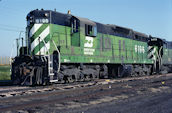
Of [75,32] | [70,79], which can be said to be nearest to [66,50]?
[75,32]

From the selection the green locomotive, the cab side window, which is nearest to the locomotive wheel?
the green locomotive

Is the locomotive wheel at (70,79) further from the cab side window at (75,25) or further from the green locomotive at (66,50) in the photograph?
the cab side window at (75,25)

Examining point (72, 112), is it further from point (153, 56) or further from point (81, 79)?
point (153, 56)

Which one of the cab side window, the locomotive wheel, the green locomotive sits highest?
the cab side window

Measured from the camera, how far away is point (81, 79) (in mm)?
11336

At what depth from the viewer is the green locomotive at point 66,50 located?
9586 millimetres

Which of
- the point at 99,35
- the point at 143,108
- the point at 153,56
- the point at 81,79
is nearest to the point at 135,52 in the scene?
the point at 153,56

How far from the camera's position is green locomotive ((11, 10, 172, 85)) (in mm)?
9586

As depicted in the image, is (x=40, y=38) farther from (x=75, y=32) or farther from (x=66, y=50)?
(x=75, y=32)

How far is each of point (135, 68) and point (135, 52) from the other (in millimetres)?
1296

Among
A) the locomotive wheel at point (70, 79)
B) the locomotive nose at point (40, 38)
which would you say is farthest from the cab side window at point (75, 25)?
the locomotive wheel at point (70, 79)

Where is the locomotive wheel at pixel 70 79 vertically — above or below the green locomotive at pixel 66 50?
below

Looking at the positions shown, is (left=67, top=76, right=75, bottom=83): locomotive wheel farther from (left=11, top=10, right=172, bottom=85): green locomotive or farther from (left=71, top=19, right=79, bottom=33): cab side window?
(left=71, top=19, right=79, bottom=33): cab side window

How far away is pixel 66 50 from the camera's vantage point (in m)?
10.3
